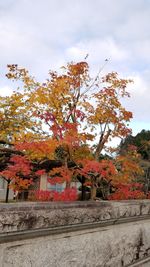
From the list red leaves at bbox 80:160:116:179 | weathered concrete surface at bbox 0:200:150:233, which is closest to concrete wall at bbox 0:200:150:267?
weathered concrete surface at bbox 0:200:150:233

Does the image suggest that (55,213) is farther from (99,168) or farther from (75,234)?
(99,168)

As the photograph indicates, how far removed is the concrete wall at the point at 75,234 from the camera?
2162mm

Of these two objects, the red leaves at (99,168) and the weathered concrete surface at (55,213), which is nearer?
the weathered concrete surface at (55,213)

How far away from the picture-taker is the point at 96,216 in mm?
3080

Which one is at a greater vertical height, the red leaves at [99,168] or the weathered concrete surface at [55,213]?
the red leaves at [99,168]

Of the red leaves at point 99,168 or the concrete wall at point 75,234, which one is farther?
the red leaves at point 99,168

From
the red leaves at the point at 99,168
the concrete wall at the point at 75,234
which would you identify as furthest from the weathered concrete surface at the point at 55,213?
the red leaves at the point at 99,168

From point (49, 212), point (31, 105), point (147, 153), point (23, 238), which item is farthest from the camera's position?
point (147, 153)

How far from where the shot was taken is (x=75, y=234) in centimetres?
277

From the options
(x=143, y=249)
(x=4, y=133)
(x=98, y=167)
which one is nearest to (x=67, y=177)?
(x=98, y=167)

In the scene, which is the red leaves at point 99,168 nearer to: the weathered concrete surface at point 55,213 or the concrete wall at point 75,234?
the concrete wall at point 75,234

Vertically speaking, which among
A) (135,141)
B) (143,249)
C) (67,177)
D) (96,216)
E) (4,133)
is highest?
(135,141)

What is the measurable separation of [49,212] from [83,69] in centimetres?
894

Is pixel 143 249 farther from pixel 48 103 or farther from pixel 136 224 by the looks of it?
pixel 48 103
